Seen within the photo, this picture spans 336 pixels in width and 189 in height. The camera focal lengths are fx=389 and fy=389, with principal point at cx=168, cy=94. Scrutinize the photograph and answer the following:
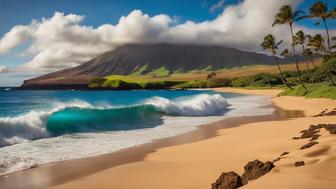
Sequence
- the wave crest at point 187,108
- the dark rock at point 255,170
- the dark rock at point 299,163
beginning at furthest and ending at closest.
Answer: the wave crest at point 187,108 → the dark rock at point 299,163 → the dark rock at point 255,170

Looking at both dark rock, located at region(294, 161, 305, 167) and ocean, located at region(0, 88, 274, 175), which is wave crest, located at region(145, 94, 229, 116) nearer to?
ocean, located at region(0, 88, 274, 175)

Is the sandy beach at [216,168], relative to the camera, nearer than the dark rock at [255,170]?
Yes

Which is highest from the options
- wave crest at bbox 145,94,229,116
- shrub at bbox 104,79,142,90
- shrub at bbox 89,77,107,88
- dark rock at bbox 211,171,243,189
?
shrub at bbox 89,77,107,88

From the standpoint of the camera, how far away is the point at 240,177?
7836 millimetres

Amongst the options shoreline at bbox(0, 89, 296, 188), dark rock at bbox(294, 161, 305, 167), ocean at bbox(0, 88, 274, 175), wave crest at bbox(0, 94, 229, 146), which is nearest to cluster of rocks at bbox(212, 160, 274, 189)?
dark rock at bbox(294, 161, 305, 167)

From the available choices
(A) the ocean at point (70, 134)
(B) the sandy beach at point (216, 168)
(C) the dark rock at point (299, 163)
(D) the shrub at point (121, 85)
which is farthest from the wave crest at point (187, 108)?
(D) the shrub at point (121, 85)

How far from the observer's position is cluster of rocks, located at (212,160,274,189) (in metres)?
7.49

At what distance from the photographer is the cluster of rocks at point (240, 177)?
7488 mm

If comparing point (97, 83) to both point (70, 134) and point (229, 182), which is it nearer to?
point (70, 134)

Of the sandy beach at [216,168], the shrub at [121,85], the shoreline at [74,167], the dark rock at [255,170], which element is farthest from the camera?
the shrub at [121,85]

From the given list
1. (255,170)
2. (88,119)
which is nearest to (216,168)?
(255,170)

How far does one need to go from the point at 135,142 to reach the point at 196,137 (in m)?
3.20

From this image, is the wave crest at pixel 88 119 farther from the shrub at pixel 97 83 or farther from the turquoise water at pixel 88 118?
the shrub at pixel 97 83

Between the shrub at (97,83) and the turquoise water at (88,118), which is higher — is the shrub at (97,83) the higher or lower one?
the higher one
